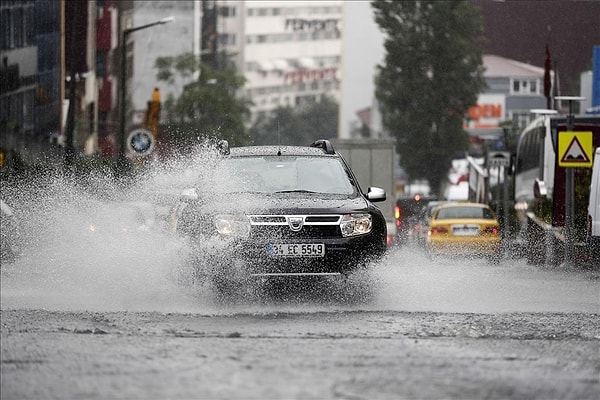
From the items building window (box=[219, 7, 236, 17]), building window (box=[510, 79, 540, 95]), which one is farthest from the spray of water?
building window (box=[219, 7, 236, 17])

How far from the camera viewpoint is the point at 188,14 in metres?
110

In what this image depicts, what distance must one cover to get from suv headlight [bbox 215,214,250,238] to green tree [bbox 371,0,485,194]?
8045cm

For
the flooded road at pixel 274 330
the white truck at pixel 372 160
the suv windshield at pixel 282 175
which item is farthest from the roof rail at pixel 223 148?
the white truck at pixel 372 160

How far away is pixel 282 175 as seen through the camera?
50.2 feet

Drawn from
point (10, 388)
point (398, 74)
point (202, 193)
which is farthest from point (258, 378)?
point (398, 74)

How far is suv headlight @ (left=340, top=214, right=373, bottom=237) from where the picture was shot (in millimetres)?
14086

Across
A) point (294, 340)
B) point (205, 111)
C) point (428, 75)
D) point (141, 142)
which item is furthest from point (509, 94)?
point (294, 340)

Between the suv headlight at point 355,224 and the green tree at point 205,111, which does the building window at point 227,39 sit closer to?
the green tree at point 205,111

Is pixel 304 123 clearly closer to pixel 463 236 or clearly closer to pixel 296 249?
pixel 463 236

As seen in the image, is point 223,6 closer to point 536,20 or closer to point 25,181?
point 536,20

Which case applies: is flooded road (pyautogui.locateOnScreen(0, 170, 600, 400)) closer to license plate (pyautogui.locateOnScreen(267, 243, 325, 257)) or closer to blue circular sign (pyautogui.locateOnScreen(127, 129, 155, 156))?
license plate (pyautogui.locateOnScreen(267, 243, 325, 257))

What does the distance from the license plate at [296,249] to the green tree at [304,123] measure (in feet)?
377

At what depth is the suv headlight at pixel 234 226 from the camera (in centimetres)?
1382

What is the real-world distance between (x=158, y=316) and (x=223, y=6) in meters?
141
